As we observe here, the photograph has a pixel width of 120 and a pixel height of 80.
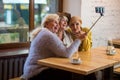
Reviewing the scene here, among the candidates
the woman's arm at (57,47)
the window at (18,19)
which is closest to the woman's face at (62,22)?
the woman's arm at (57,47)

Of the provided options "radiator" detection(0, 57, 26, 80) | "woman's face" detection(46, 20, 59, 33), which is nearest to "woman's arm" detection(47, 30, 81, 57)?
"woman's face" detection(46, 20, 59, 33)

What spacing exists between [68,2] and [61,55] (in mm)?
1771

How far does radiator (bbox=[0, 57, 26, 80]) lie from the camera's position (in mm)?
3256

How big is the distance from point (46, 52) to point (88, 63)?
18.1 inches

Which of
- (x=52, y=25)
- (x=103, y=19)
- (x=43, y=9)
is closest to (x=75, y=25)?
(x=52, y=25)

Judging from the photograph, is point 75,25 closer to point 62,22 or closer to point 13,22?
point 62,22

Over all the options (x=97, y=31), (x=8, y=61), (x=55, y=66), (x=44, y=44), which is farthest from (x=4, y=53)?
(x=97, y=31)

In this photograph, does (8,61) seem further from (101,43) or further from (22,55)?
(101,43)

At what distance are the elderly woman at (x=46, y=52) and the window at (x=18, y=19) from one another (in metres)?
1.09

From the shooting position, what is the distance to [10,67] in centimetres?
330

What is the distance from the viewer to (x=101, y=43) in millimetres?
4309

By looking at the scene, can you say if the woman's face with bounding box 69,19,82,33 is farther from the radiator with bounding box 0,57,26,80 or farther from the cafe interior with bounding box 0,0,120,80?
the radiator with bounding box 0,57,26,80

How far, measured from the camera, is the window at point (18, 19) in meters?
3.54

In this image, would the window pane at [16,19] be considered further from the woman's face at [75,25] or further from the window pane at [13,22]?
the woman's face at [75,25]
